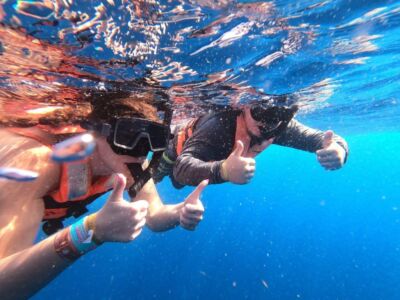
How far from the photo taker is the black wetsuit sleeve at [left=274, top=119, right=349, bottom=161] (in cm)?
758

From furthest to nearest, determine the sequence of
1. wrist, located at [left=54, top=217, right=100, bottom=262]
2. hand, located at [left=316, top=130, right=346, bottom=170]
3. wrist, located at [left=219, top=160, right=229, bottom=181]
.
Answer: hand, located at [left=316, top=130, right=346, bottom=170], wrist, located at [left=219, top=160, right=229, bottom=181], wrist, located at [left=54, top=217, right=100, bottom=262]

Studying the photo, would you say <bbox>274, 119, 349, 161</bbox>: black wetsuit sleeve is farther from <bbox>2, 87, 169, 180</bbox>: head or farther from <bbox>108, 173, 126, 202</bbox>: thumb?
<bbox>108, 173, 126, 202</bbox>: thumb

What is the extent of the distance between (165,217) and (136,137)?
6.78ft

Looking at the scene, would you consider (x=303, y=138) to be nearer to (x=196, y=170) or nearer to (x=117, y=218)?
(x=196, y=170)

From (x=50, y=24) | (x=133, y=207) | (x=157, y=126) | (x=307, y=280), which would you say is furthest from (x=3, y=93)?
(x=307, y=280)

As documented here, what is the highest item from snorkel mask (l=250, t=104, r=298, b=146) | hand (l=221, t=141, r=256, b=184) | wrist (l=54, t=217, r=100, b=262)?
snorkel mask (l=250, t=104, r=298, b=146)

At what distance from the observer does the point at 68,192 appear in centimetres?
368

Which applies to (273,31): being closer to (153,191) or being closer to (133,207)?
(153,191)

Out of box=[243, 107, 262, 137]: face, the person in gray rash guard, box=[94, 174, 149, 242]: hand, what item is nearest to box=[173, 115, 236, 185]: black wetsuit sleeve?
the person in gray rash guard

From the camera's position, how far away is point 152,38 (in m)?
5.00

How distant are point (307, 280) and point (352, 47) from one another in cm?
6517

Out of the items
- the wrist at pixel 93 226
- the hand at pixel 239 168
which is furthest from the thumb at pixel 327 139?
the wrist at pixel 93 226

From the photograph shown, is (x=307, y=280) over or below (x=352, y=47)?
below

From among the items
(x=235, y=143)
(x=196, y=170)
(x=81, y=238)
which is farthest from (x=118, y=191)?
(x=235, y=143)
